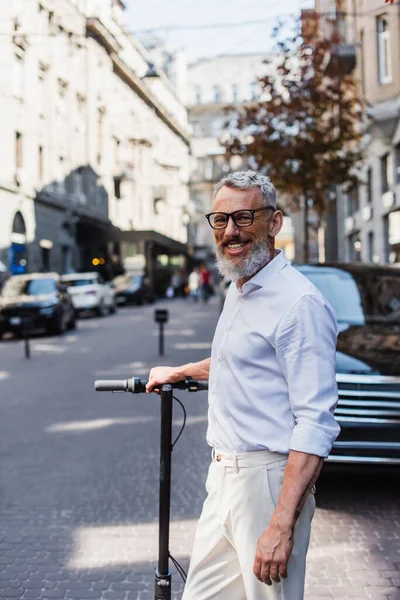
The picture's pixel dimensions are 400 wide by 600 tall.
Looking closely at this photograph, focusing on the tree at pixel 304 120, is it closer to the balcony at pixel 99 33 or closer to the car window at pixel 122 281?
the car window at pixel 122 281

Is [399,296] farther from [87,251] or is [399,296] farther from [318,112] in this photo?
[87,251]

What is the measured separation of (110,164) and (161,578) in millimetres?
48965

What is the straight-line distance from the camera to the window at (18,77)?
32.8 metres

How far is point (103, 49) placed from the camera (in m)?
47.3

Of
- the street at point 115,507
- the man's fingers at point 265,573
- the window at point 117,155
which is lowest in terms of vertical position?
the street at point 115,507

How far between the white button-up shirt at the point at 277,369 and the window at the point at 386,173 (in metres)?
23.2

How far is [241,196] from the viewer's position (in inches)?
93.5

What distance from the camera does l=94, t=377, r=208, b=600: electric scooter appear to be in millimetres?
3018

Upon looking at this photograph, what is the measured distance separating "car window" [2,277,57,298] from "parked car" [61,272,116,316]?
240 inches

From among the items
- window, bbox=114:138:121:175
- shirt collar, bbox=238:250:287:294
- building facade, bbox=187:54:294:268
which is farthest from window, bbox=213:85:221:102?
shirt collar, bbox=238:250:287:294

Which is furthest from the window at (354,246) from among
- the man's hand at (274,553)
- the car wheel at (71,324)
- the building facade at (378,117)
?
the man's hand at (274,553)

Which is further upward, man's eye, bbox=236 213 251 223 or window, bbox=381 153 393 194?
window, bbox=381 153 393 194

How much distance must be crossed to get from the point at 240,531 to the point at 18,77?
33.6 meters

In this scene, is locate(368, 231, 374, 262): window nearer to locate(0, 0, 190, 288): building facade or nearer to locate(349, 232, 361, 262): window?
locate(349, 232, 361, 262): window
